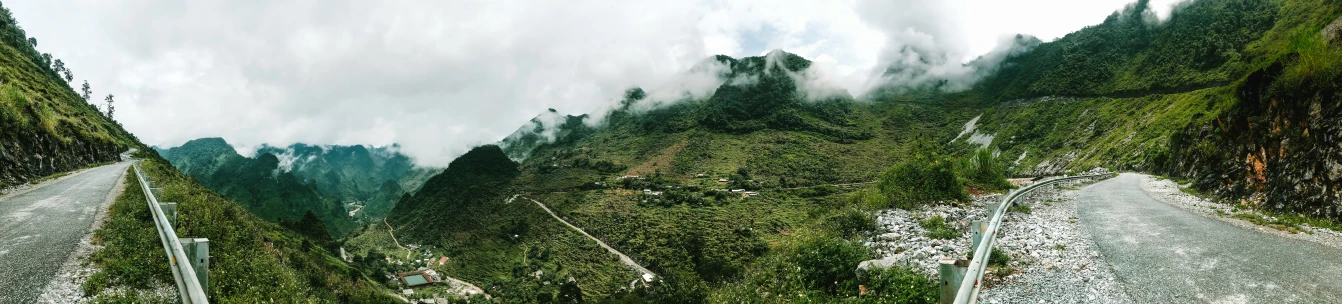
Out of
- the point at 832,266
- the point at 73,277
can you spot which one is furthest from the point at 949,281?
the point at 73,277

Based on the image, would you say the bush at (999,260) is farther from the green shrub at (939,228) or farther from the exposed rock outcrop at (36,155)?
the exposed rock outcrop at (36,155)

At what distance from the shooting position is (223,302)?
21.6ft

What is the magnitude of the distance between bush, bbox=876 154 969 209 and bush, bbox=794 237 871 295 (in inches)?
280

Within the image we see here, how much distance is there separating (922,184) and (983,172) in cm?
932

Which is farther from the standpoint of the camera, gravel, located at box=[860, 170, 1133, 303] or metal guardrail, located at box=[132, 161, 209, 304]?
gravel, located at box=[860, 170, 1133, 303]

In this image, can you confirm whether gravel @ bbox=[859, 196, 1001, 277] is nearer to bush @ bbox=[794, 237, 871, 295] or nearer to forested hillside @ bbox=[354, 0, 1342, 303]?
bush @ bbox=[794, 237, 871, 295]

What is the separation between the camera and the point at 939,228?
11750mm

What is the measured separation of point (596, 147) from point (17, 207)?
501ft

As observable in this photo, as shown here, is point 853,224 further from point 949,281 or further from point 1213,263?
point 949,281

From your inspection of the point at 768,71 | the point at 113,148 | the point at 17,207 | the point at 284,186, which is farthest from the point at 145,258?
the point at 768,71

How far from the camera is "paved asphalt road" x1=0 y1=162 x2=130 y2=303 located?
6098 millimetres

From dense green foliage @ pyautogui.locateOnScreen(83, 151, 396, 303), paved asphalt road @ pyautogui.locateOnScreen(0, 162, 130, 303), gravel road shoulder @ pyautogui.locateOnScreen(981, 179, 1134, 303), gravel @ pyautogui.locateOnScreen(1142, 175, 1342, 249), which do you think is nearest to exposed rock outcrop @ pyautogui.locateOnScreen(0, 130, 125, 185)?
paved asphalt road @ pyautogui.locateOnScreen(0, 162, 130, 303)

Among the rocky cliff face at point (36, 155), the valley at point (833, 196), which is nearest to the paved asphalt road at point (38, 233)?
the valley at point (833, 196)

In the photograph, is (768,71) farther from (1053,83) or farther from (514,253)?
(514,253)
